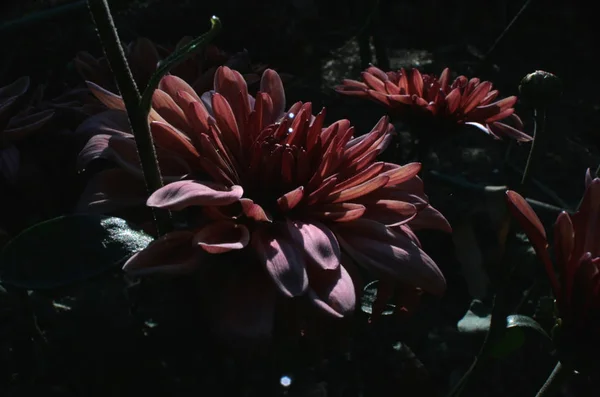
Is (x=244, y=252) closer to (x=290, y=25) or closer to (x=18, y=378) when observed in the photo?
A: (x=18, y=378)

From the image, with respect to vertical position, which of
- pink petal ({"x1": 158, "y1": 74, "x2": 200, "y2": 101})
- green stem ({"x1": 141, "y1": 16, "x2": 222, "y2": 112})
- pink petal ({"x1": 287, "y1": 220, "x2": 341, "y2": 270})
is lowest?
pink petal ({"x1": 287, "y1": 220, "x2": 341, "y2": 270})

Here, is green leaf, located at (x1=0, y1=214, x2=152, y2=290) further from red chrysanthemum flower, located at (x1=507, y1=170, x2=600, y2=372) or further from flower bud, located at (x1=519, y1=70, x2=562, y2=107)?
flower bud, located at (x1=519, y1=70, x2=562, y2=107)

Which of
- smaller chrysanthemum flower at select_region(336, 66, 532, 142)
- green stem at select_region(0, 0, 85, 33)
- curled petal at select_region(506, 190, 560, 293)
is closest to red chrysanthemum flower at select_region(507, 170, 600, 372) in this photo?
curled petal at select_region(506, 190, 560, 293)

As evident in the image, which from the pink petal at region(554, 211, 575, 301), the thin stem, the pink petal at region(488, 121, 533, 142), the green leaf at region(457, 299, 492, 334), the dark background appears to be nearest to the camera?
the pink petal at region(554, 211, 575, 301)

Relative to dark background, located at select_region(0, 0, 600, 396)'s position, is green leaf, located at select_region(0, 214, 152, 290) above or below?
above

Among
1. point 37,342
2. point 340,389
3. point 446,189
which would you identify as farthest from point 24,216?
point 446,189

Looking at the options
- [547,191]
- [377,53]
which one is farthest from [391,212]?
[377,53]

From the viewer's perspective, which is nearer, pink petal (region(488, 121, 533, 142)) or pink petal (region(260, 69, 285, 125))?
pink petal (region(260, 69, 285, 125))
